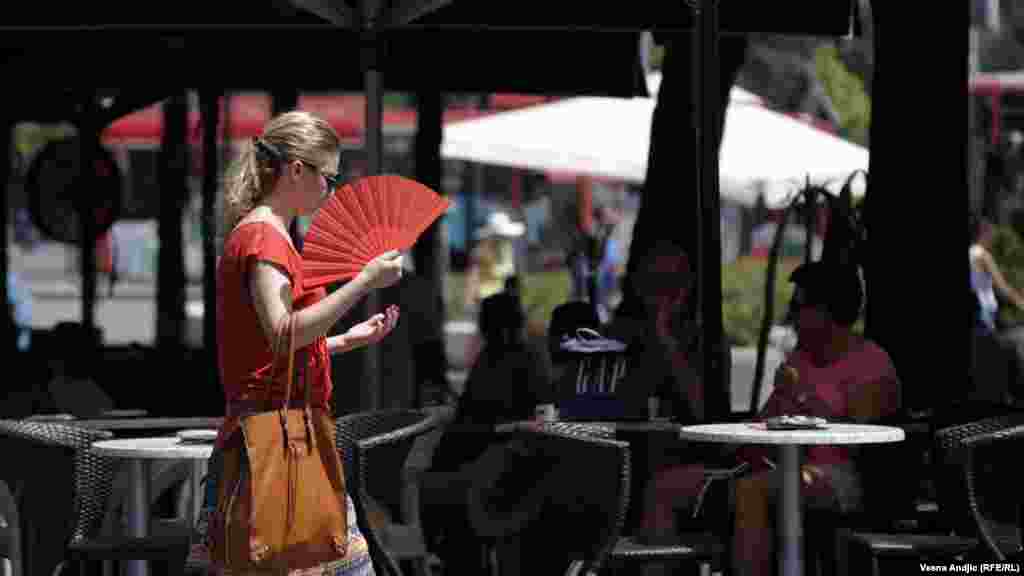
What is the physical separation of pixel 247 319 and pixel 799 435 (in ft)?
7.39

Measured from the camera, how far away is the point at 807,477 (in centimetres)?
694

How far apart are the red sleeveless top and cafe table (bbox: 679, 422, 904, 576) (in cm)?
206

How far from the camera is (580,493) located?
6.91 m

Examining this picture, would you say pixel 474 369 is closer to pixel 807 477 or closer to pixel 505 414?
pixel 505 414

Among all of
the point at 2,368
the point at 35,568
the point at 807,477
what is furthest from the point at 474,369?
the point at 2,368

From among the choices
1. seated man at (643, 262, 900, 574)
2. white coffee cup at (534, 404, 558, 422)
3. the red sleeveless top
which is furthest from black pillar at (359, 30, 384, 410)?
the red sleeveless top

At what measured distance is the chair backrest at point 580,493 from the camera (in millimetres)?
6203

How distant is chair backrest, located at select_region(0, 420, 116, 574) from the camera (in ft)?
20.5

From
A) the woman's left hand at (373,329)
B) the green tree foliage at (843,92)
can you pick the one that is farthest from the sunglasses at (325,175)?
the green tree foliage at (843,92)

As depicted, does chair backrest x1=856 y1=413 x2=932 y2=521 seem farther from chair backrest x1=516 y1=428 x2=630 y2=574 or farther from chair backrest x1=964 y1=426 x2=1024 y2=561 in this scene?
chair backrest x1=516 y1=428 x2=630 y2=574

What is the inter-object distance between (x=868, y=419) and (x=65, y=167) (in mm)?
9861

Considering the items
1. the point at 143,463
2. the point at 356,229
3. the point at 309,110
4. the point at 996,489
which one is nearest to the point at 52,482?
the point at 143,463

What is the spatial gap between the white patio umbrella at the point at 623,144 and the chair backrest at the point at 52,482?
7.38 m

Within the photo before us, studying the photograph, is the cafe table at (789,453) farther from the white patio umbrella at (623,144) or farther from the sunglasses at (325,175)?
the white patio umbrella at (623,144)
